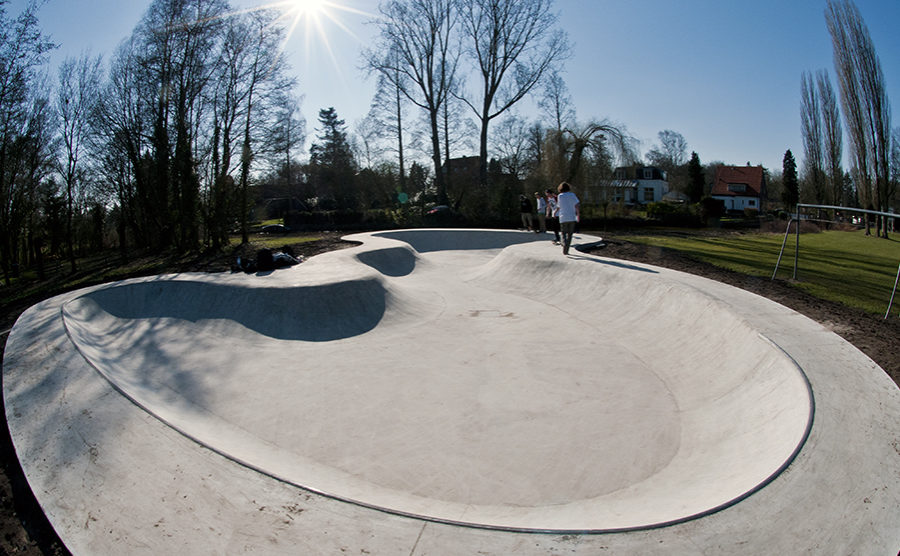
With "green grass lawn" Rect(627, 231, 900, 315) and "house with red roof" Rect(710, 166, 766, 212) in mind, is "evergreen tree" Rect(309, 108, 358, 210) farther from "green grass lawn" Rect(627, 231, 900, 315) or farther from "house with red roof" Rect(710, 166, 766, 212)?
"house with red roof" Rect(710, 166, 766, 212)

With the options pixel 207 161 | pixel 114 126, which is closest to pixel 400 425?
pixel 207 161

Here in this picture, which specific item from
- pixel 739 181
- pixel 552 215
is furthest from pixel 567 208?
pixel 739 181

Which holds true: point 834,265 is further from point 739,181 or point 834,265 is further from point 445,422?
point 739,181

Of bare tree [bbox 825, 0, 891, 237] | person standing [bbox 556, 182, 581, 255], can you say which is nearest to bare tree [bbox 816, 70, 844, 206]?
bare tree [bbox 825, 0, 891, 237]

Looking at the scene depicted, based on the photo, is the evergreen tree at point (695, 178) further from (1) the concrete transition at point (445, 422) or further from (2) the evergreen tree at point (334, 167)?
(1) the concrete transition at point (445, 422)

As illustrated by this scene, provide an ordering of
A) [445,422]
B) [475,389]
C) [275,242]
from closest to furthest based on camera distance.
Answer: [445,422] < [475,389] < [275,242]

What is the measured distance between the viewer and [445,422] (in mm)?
4855

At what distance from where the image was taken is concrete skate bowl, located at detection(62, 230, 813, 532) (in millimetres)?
3598

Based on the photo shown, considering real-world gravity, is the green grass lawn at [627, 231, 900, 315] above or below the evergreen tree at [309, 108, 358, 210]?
below

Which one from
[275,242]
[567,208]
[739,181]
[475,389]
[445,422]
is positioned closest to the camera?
[445,422]

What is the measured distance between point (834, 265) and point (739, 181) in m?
63.2

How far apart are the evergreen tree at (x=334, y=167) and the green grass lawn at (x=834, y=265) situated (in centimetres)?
2940

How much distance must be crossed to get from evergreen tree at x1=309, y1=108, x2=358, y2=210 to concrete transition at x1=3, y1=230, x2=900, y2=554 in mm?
30252

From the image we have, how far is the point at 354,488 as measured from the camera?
11.6 feet
